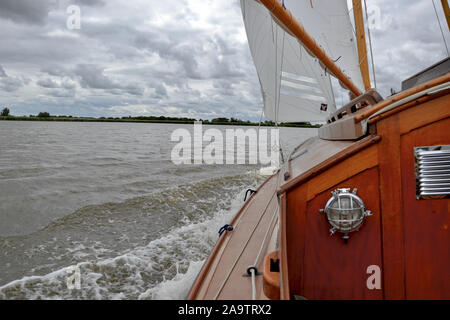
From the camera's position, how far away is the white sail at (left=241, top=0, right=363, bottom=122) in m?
7.26

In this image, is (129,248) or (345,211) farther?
(129,248)

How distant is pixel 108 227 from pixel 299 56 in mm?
6162

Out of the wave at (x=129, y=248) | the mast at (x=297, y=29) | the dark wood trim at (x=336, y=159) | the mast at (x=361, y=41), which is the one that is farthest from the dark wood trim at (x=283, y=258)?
the mast at (x=361, y=41)

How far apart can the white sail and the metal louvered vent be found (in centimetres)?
557

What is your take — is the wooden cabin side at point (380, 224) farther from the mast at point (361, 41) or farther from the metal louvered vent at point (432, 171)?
the mast at point (361, 41)

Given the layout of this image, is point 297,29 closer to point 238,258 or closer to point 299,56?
point 238,258

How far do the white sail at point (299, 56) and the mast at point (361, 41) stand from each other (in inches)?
8.4

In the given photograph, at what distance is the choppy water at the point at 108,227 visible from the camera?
163 inches

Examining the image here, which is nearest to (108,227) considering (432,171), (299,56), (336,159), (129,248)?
(129,248)

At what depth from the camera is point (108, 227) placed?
20.6 feet

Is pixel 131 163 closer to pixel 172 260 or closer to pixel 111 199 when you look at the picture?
pixel 111 199

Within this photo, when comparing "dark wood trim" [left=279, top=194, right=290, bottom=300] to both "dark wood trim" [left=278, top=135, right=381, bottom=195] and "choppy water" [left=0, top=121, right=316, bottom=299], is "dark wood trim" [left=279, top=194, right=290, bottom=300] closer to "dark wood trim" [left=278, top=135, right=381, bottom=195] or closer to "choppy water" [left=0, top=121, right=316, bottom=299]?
"dark wood trim" [left=278, top=135, right=381, bottom=195]
